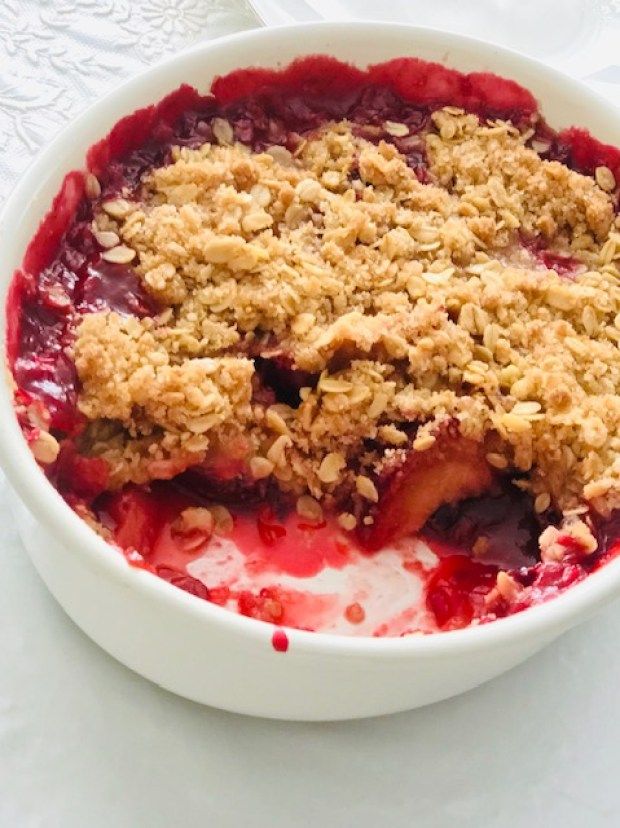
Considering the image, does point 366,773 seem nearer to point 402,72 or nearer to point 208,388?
point 208,388

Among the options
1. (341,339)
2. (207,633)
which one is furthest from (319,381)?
(207,633)

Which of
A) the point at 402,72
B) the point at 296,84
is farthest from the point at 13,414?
the point at 402,72

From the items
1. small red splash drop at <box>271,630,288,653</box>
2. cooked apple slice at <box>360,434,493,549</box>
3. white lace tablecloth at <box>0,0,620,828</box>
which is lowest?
white lace tablecloth at <box>0,0,620,828</box>

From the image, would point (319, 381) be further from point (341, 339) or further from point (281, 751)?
point (281, 751)

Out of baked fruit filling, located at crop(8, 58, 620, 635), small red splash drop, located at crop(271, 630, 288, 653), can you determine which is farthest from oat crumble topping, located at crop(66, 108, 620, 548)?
small red splash drop, located at crop(271, 630, 288, 653)

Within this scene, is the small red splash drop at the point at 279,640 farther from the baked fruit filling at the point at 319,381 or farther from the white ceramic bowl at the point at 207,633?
the baked fruit filling at the point at 319,381

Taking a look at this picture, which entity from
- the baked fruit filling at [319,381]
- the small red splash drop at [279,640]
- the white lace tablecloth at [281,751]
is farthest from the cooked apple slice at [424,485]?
the small red splash drop at [279,640]

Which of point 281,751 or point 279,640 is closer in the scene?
point 279,640

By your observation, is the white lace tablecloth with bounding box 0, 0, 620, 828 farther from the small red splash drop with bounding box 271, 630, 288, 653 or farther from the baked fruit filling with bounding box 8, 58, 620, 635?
the small red splash drop with bounding box 271, 630, 288, 653
